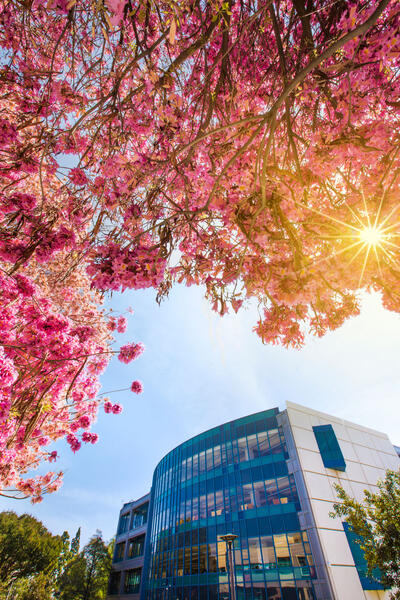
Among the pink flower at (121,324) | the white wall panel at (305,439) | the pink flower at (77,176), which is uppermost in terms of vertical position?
the white wall panel at (305,439)

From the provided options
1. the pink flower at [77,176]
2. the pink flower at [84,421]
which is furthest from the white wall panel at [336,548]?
the pink flower at [77,176]

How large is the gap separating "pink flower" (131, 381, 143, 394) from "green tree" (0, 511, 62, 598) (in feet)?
85.8

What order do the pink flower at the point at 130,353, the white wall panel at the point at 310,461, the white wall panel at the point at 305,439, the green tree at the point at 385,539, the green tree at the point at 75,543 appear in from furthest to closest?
the green tree at the point at 75,543
the white wall panel at the point at 305,439
the white wall panel at the point at 310,461
the green tree at the point at 385,539
the pink flower at the point at 130,353

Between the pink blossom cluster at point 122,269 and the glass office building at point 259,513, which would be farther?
the glass office building at point 259,513

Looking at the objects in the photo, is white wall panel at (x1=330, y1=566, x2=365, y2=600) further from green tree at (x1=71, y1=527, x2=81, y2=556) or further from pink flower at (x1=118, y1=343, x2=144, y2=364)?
green tree at (x1=71, y1=527, x2=81, y2=556)

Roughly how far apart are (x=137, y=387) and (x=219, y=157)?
18.5 ft

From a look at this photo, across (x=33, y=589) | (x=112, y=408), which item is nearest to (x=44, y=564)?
(x=33, y=589)

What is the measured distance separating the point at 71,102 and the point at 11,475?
22.0 feet

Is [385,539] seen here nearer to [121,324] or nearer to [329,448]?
[121,324]

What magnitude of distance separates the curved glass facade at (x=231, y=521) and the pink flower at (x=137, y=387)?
15.6m

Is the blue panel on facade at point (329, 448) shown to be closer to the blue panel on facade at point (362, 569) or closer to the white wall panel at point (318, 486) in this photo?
the white wall panel at point (318, 486)

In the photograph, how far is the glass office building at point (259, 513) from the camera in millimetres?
14664

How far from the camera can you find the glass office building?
1466 cm

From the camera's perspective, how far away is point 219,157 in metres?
3.30
